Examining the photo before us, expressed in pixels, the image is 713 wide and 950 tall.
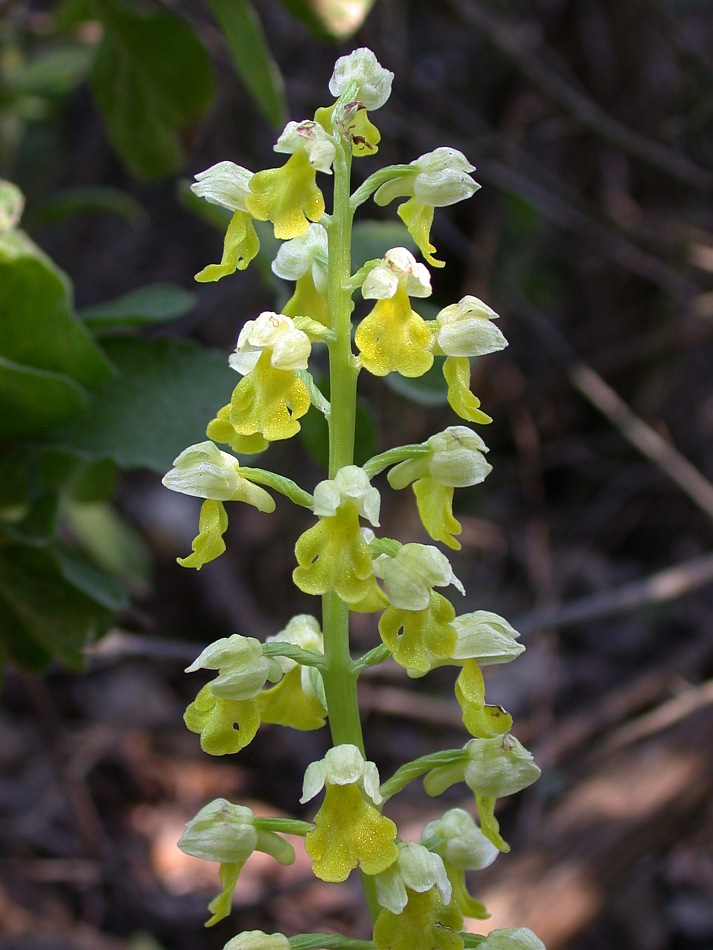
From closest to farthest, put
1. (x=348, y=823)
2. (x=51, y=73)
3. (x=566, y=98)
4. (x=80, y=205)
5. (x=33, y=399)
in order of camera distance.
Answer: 1. (x=348, y=823)
2. (x=33, y=399)
3. (x=80, y=205)
4. (x=51, y=73)
5. (x=566, y=98)

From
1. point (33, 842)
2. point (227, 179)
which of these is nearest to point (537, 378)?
point (33, 842)

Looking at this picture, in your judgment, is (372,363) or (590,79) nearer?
(372,363)

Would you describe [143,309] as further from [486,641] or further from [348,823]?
[348,823]

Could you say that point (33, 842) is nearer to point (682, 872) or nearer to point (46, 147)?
point (682, 872)

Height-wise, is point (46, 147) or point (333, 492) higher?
point (46, 147)

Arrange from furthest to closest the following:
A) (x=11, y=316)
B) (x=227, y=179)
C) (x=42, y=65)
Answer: (x=42, y=65) → (x=11, y=316) → (x=227, y=179)

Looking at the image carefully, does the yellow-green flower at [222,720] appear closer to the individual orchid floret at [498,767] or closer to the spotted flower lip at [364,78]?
the individual orchid floret at [498,767]

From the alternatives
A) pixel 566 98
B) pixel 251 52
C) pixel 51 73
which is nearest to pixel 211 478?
pixel 251 52

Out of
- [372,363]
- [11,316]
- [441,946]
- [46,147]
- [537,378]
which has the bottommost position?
[441,946]
